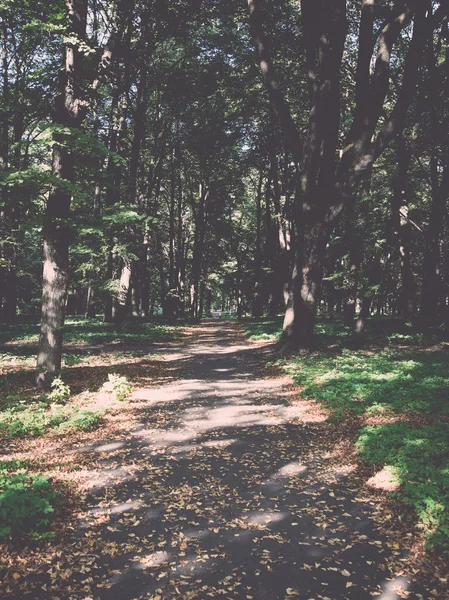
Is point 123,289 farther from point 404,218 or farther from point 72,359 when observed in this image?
point 404,218

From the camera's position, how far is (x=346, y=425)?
7.73 m

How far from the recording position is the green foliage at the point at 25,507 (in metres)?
4.21

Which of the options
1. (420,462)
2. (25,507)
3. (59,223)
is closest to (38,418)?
(25,507)

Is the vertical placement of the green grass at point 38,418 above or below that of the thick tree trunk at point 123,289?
below

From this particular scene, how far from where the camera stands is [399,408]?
7.86m

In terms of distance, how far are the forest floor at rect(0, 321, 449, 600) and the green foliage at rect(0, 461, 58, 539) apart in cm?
14

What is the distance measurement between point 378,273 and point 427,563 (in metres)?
16.6

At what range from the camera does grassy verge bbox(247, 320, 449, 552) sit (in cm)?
480

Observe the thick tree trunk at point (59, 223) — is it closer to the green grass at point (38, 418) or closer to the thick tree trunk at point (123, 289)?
the green grass at point (38, 418)

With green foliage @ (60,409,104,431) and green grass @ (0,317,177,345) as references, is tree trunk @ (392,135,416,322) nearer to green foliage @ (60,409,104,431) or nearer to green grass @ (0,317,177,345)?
green grass @ (0,317,177,345)

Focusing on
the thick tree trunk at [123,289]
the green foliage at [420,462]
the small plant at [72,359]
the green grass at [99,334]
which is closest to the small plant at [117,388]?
the small plant at [72,359]

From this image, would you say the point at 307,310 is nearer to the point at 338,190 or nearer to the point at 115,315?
the point at 338,190

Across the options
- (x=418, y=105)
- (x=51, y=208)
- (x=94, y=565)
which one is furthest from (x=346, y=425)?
(x=418, y=105)

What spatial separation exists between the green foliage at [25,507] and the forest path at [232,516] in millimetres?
449
